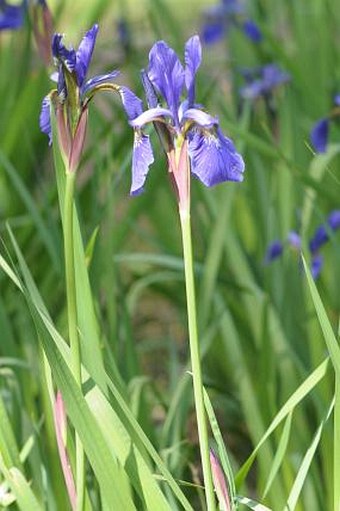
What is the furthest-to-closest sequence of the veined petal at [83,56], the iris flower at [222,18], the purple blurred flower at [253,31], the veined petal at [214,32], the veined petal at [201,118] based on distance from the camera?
the veined petal at [214,32]
the iris flower at [222,18]
the purple blurred flower at [253,31]
the veined petal at [83,56]
the veined petal at [201,118]

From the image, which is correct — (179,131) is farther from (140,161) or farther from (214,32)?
(214,32)

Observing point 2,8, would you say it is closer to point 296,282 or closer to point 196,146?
point 296,282

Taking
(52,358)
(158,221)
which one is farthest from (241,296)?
(52,358)

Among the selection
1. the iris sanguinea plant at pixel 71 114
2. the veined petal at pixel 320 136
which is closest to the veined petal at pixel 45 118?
the iris sanguinea plant at pixel 71 114

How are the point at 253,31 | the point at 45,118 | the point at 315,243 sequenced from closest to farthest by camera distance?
the point at 45,118 → the point at 315,243 → the point at 253,31

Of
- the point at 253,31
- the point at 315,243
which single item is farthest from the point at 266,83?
the point at 315,243

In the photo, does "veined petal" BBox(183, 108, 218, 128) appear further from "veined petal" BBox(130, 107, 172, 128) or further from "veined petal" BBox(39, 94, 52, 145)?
"veined petal" BBox(39, 94, 52, 145)

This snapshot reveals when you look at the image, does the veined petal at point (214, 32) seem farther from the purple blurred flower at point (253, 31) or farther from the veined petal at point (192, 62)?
the veined petal at point (192, 62)
